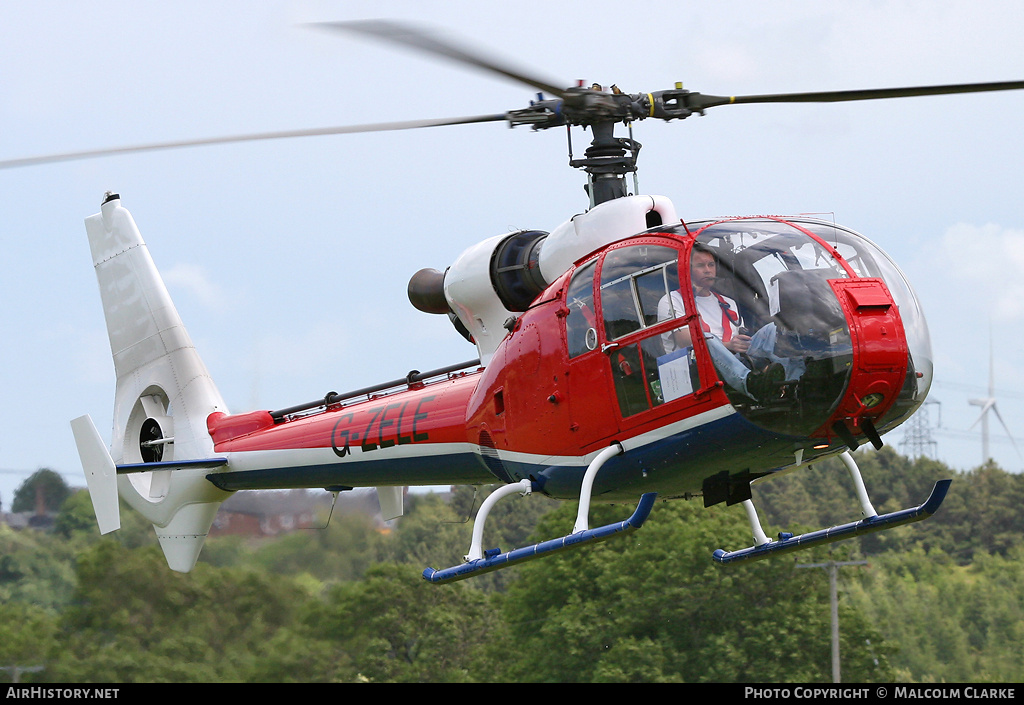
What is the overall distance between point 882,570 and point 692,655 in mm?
13490

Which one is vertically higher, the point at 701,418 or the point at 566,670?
the point at 701,418

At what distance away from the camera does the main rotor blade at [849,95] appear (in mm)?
8211

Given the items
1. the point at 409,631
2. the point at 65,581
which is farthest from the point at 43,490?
the point at 409,631

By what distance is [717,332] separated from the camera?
26.7 feet

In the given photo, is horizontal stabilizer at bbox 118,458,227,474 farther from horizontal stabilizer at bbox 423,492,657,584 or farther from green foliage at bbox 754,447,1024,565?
green foliage at bbox 754,447,1024,565

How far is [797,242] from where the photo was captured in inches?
330

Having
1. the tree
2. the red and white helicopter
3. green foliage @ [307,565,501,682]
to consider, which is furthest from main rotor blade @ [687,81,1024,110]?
the tree

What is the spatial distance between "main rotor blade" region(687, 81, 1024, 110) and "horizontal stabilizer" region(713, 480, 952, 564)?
8.72 ft

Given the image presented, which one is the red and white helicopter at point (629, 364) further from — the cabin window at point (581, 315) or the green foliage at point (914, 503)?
the green foliage at point (914, 503)

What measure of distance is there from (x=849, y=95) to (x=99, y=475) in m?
8.08

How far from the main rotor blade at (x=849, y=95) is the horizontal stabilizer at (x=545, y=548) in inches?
119

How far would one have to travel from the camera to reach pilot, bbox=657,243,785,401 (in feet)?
26.2

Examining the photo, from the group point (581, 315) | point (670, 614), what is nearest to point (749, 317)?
point (581, 315)

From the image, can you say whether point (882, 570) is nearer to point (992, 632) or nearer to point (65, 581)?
point (992, 632)
